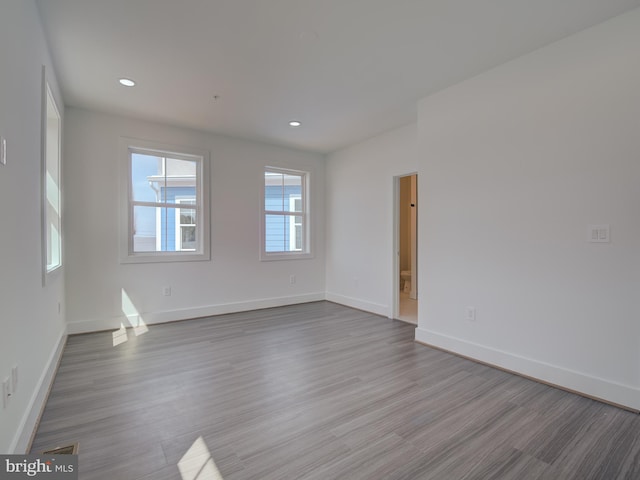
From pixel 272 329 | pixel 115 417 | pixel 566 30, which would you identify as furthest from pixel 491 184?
pixel 115 417

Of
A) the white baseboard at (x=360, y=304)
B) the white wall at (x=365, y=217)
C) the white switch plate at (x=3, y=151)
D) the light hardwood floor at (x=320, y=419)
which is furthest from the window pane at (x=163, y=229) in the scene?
the white switch plate at (x=3, y=151)

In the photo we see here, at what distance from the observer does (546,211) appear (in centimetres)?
254

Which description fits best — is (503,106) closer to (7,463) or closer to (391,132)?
(391,132)

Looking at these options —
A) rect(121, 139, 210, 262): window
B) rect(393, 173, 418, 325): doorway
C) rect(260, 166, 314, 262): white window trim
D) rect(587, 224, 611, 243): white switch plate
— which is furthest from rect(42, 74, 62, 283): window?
rect(587, 224, 611, 243): white switch plate

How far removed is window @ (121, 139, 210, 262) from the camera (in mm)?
4125

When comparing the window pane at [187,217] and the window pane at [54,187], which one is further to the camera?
the window pane at [187,217]

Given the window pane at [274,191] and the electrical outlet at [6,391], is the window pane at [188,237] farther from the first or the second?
the electrical outlet at [6,391]

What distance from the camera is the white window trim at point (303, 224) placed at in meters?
5.10

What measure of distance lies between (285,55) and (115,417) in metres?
2.90

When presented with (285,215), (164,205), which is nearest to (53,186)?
(164,205)

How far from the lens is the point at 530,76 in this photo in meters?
2.62

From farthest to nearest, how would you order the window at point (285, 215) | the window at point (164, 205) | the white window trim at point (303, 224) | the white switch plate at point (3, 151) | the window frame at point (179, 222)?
the window at point (285, 215) → the white window trim at point (303, 224) → the window frame at point (179, 222) → the window at point (164, 205) → the white switch plate at point (3, 151)

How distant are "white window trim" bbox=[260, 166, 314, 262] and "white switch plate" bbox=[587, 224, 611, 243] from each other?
12.9ft

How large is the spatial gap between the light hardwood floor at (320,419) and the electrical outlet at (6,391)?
19.2 inches
